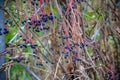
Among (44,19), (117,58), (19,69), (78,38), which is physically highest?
(44,19)

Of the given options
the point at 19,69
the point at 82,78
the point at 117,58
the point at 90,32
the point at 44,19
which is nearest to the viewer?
the point at 44,19

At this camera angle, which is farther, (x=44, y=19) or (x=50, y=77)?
(x=50, y=77)

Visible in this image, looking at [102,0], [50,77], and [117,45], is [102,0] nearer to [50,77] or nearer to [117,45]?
[117,45]

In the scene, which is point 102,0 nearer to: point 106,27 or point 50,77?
point 106,27

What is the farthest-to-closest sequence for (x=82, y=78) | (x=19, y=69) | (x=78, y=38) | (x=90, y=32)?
(x=90, y=32) < (x=82, y=78) < (x=19, y=69) < (x=78, y=38)

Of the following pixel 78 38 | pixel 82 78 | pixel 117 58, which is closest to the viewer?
pixel 78 38

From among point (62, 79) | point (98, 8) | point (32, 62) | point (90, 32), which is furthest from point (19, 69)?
point (98, 8)

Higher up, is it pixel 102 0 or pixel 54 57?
pixel 102 0

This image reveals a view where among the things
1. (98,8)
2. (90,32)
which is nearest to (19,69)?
(90,32)

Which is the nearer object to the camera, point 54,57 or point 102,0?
point 54,57
